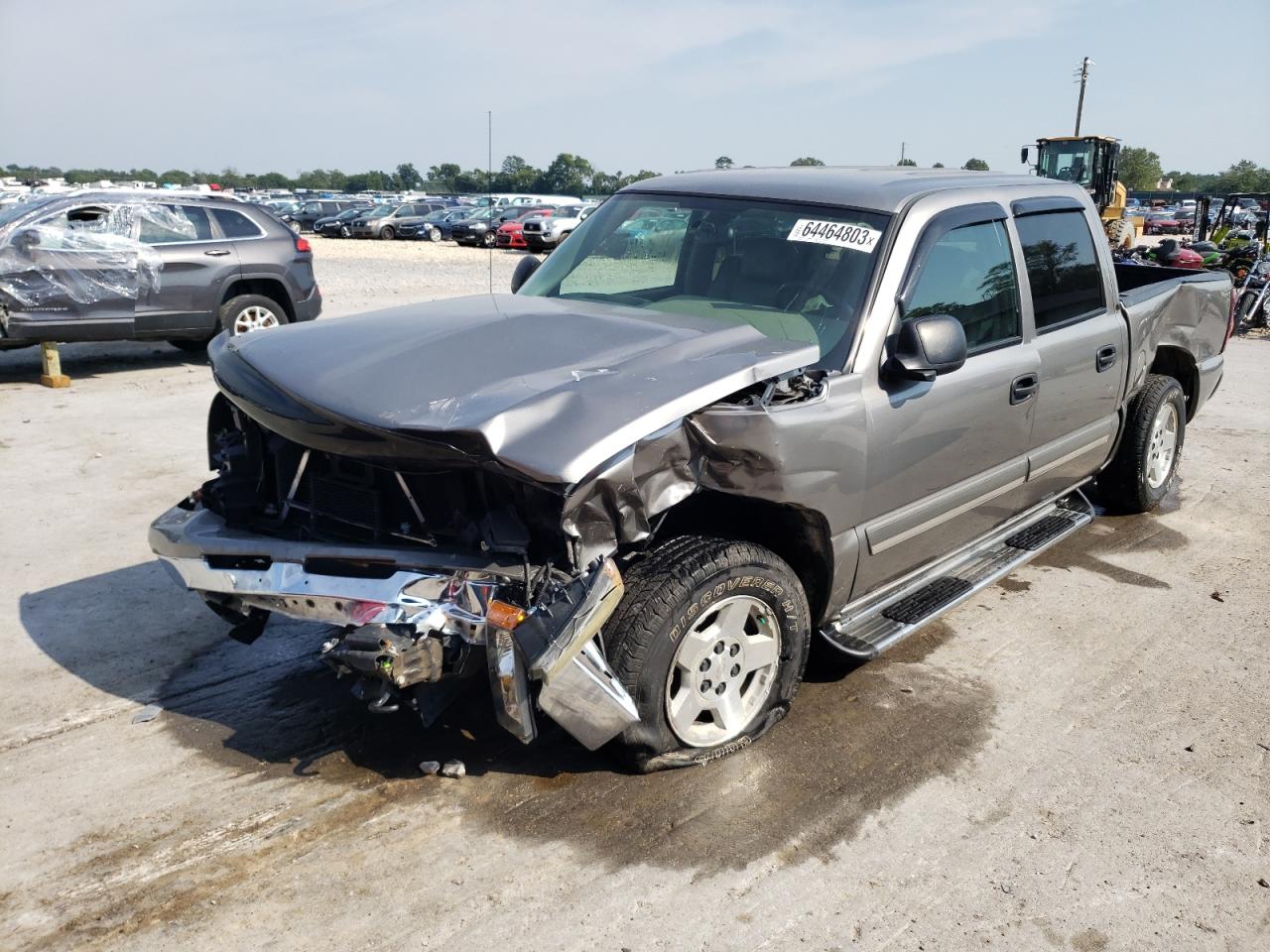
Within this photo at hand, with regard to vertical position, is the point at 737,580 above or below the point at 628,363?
below

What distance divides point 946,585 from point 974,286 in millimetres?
1273

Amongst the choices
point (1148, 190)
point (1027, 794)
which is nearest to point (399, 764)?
point (1027, 794)

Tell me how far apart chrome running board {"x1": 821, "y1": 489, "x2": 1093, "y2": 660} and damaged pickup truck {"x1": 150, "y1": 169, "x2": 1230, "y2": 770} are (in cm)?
2

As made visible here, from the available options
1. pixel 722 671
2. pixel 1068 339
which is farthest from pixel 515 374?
pixel 1068 339

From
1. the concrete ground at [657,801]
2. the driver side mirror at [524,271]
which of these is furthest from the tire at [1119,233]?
the driver side mirror at [524,271]

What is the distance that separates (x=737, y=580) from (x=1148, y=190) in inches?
4120

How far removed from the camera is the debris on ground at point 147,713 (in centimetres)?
386

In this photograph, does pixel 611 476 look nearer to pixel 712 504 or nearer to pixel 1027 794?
pixel 712 504

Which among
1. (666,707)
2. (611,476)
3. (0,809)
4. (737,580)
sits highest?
(611,476)

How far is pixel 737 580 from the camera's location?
3361 millimetres

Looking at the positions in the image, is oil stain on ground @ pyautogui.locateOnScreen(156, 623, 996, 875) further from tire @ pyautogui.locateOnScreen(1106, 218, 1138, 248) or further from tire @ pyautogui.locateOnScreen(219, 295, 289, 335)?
tire @ pyautogui.locateOnScreen(1106, 218, 1138, 248)

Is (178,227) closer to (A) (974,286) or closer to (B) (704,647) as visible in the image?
(A) (974,286)

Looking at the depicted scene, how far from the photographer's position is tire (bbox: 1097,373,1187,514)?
6008 mm

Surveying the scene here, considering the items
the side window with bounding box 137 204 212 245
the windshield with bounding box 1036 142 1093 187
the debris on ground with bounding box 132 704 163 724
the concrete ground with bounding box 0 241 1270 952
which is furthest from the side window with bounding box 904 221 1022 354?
the windshield with bounding box 1036 142 1093 187
